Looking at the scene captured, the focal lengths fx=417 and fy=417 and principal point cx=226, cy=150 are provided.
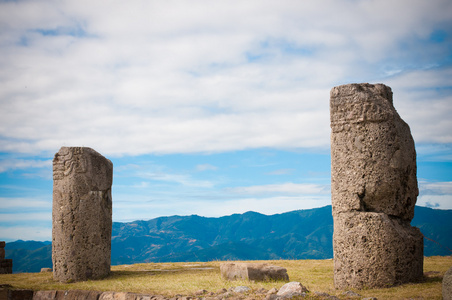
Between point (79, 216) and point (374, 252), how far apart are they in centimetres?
979

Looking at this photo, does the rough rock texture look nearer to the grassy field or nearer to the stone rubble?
Answer: the grassy field

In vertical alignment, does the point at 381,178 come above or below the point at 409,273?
above

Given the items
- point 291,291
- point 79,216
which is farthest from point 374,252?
point 79,216

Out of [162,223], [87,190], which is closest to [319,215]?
[162,223]

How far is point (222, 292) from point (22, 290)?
6.81 m

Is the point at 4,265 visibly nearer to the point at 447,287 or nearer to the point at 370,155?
the point at 370,155

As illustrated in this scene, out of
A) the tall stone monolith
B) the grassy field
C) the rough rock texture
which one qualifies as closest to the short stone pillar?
the grassy field

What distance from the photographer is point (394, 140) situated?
980cm

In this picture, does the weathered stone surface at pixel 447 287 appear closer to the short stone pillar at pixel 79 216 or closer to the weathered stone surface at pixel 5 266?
the short stone pillar at pixel 79 216

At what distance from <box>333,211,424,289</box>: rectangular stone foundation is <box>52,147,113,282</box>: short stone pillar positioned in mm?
8678

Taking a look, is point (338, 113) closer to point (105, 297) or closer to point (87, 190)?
point (105, 297)

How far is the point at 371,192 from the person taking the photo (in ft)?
31.8

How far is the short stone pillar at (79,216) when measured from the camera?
14.4 metres

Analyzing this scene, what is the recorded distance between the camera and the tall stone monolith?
9.47 metres
